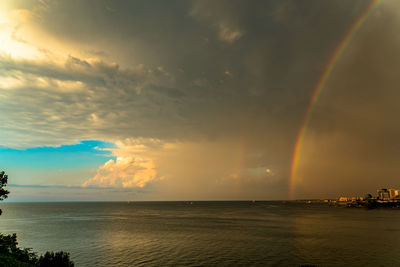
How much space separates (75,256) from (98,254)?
4.31m

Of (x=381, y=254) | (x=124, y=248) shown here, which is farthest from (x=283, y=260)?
(x=124, y=248)

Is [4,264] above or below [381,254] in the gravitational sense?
above

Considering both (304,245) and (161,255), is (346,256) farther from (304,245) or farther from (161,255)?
(161,255)

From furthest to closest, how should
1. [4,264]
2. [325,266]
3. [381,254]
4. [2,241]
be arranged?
[381,254] < [325,266] < [2,241] < [4,264]

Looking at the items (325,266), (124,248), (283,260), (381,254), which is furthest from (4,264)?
(381,254)

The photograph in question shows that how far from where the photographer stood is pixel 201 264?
41188mm

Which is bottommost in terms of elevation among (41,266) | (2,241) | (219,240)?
(219,240)

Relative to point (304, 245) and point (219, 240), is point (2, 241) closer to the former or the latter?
point (219, 240)

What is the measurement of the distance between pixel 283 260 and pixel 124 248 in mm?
35001

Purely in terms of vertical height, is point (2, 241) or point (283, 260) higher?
point (2, 241)

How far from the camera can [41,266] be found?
31703 mm

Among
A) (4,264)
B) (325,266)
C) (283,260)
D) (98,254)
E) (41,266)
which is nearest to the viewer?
(4,264)

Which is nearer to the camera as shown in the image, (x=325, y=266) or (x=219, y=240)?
(x=325, y=266)

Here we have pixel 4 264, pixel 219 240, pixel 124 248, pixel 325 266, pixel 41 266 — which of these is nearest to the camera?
pixel 4 264
